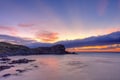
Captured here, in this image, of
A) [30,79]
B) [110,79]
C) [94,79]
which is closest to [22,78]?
[30,79]

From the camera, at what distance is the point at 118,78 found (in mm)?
37594

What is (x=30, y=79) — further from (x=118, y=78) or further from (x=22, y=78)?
(x=118, y=78)

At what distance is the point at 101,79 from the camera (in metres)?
36.3

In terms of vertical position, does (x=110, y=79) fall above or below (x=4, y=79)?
below

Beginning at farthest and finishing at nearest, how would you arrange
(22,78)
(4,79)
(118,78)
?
(118,78)
(22,78)
(4,79)

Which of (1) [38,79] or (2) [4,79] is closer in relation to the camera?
(2) [4,79]

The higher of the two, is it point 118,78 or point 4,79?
point 4,79

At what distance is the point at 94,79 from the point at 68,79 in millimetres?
5666

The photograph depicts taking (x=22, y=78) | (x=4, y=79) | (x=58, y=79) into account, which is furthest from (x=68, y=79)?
(x=4, y=79)

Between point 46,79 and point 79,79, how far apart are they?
714 centimetres

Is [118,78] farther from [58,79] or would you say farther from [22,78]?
[22,78]

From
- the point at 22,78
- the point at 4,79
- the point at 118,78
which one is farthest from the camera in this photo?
the point at 118,78

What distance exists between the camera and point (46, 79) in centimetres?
3612

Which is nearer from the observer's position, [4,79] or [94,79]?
[4,79]
